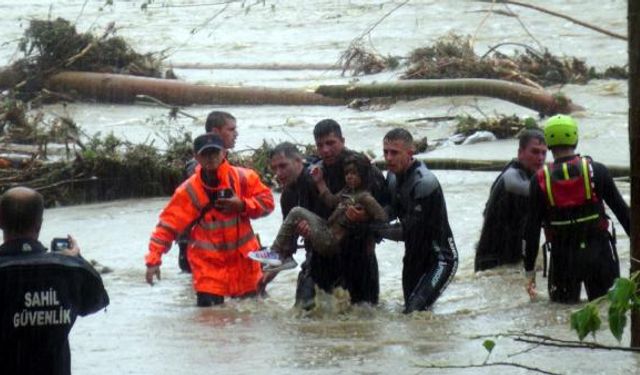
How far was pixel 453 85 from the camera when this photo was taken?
1772 centimetres

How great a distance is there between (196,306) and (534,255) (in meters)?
2.82

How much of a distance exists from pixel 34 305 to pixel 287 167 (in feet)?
13.8

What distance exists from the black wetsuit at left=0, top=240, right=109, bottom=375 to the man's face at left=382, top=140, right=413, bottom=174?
3.95 metres

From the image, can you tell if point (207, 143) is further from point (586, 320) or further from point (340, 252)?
point (586, 320)

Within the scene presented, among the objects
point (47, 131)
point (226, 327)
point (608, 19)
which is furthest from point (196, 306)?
point (608, 19)

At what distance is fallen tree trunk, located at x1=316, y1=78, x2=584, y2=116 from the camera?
17641mm

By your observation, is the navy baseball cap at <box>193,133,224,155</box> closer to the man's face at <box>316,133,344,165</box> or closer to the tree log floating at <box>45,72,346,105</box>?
the man's face at <box>316,133,344,165</box>

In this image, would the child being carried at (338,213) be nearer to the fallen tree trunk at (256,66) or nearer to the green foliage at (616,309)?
the green foliage at (616,309)

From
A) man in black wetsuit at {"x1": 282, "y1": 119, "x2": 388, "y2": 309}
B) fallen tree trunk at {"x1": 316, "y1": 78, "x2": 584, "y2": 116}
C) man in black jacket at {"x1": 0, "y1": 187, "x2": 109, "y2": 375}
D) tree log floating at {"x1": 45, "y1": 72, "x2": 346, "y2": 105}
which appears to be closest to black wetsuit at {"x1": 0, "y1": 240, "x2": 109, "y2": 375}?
man in black jacket at {"x1": 0, "y1": 187, "x2": 109, "y2": 375}

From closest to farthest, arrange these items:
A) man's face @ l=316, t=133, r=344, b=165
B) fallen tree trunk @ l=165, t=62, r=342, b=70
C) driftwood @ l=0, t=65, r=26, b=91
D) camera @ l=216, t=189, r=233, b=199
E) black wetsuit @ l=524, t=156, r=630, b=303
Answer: black wetsuit @ l=524, t=156, r=630, b=303, man's face @ l=316, t=133, r=344, b=165, camera @ l=216, t=189, r=233, b=199, driftwood @ l=0, t=65, r=26, b=91, fallen tree trunk @ l=165, t=62, r=342, b=70

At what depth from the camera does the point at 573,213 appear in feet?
29.7

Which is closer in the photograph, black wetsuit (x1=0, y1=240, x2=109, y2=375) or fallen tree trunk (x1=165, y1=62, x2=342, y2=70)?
black wetsuit (x1=0, y1=240, x2=109, y2=375)

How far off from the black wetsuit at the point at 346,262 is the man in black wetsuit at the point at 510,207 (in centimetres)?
111

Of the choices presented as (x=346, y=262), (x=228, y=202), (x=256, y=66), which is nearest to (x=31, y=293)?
(x=346, y=262)
